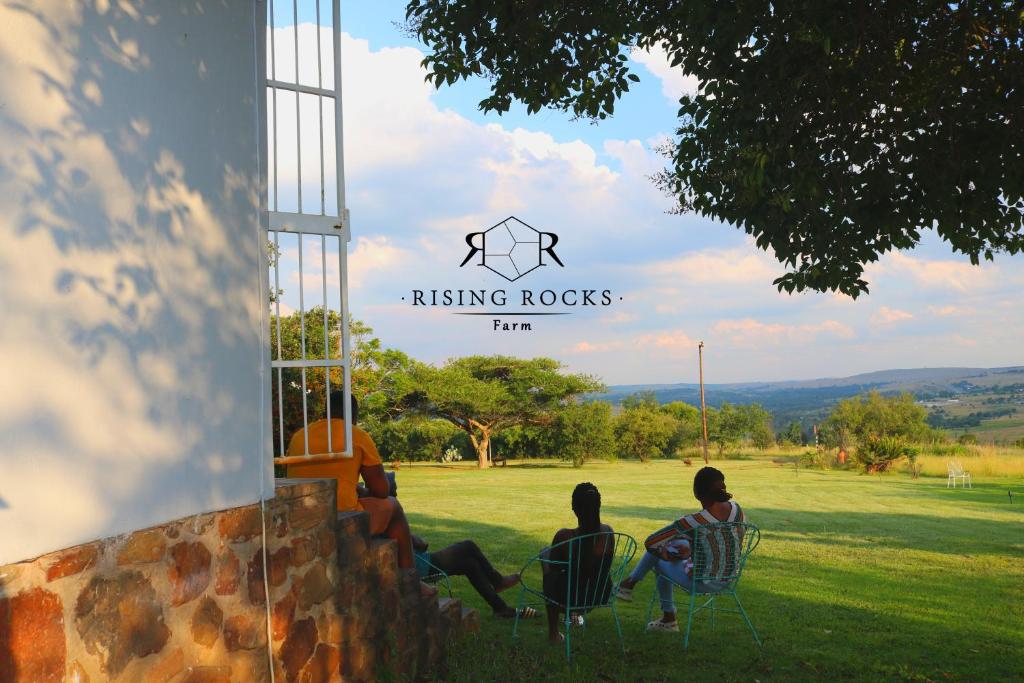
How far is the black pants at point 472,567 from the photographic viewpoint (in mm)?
6199

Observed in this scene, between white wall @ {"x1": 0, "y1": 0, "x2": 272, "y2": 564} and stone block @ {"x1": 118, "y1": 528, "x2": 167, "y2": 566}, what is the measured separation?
0.19ft

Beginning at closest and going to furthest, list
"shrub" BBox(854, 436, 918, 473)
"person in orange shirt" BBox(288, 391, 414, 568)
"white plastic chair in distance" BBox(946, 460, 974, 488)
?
"person in orange shirt" BBox(288, 391, 414, 568) → "white plastic chair in distance" BBox(946, 460, 974, 488) → "shrub" BBox(854, 436, 918, 473)

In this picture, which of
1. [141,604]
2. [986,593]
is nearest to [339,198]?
[141,604]

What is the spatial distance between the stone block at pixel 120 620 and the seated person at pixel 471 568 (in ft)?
8.61

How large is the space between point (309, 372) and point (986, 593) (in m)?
6.83

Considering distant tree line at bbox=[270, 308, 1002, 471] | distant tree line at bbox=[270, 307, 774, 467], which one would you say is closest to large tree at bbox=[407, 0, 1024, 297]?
distant tree line at bbox=[270, 308, 1002, 471]

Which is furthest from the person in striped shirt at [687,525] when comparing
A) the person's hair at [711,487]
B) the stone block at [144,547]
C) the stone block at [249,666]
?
the stone block at [144,547]

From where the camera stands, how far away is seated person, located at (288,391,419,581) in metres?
5.00

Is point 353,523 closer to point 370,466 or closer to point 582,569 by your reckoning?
point 370,466

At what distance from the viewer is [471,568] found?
632cm

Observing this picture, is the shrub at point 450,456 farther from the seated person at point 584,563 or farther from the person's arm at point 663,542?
the seated person at point 584,563

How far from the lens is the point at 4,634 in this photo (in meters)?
2.88

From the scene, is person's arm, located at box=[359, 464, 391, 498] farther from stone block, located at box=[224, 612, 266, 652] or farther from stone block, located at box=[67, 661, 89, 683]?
stone block, located at box=[67, 661, 89, 683]

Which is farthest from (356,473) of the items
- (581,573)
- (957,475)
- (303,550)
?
(957,475)
